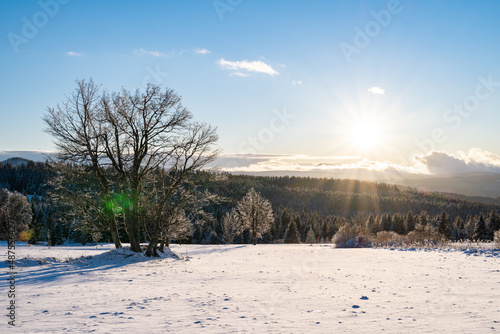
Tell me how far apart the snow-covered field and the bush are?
22.8 metres

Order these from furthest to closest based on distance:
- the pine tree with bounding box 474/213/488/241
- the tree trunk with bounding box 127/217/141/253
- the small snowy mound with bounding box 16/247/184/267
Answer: the pine tree with bounding box 474/213/488/241 < the tree trunk with bounding box 127/217/141/253 < the small snowy mound with bounding box 16/247/184/267

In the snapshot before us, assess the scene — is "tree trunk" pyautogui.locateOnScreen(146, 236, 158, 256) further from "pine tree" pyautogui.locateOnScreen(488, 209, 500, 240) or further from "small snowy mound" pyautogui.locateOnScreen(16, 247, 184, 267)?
"pine tree" pyautogui.locateOnScreen(488, 209, 500, 240)

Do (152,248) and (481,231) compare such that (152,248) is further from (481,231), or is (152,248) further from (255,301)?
(481,231)

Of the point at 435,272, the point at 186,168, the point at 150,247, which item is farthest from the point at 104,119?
the point at 435,272

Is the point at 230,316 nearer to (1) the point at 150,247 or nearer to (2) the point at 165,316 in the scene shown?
(2) the point at 165,316

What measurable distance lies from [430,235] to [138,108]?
29922 mm

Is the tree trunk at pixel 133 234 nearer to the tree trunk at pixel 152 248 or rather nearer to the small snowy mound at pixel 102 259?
the small snowy mound at pixel 102 259

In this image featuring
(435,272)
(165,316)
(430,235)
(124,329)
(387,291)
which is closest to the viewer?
(124,329)

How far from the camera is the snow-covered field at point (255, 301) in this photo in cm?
675

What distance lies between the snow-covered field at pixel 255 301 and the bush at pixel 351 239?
75.0ft

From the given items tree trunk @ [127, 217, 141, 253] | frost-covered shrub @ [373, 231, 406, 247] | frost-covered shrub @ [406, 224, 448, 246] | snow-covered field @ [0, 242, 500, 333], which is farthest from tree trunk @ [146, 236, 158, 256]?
frost-covered shrub @ [373, 231, 406, 247]

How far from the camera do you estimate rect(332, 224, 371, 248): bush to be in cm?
3762

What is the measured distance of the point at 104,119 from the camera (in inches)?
786

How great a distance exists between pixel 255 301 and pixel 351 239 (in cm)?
3269
